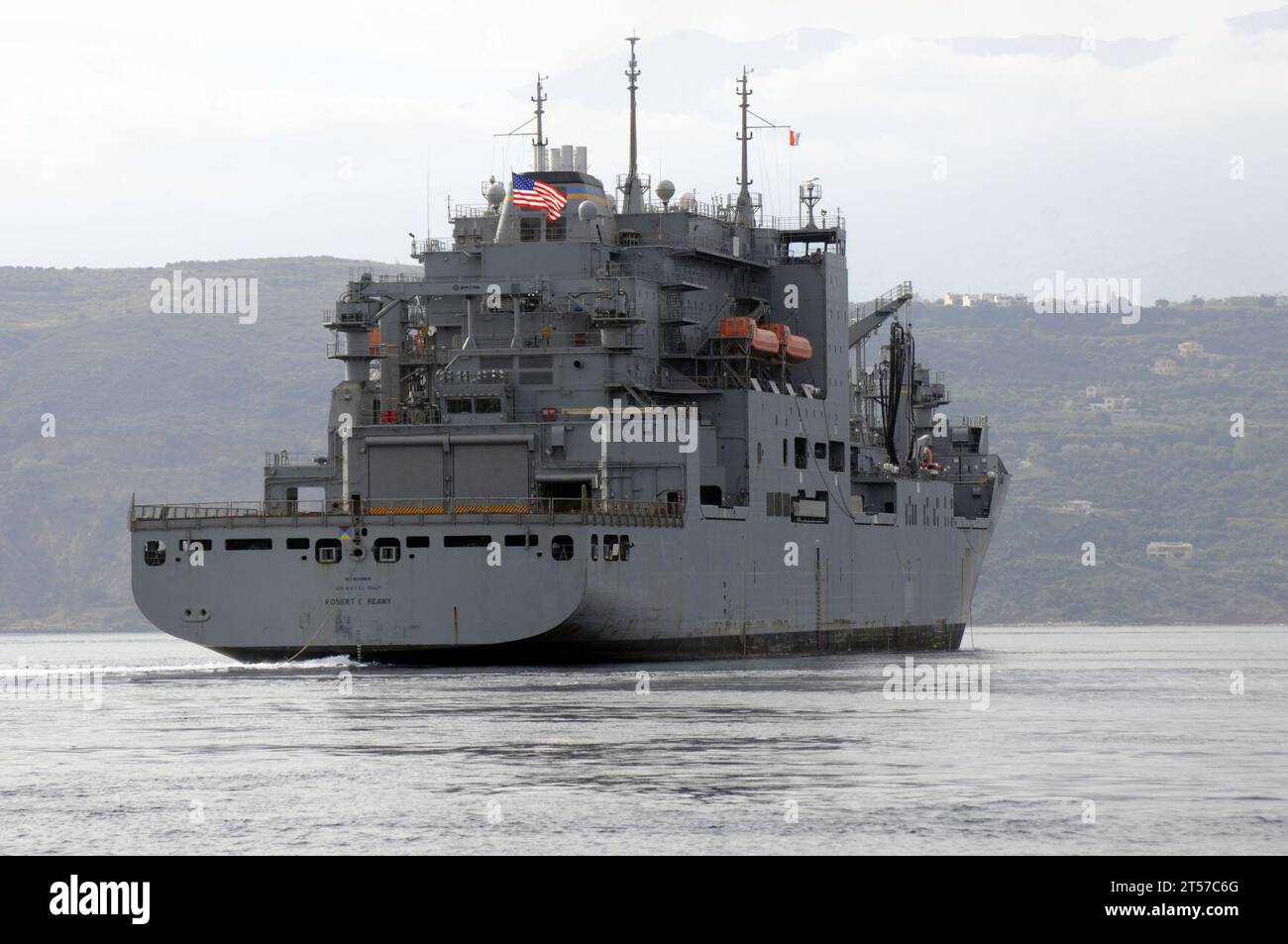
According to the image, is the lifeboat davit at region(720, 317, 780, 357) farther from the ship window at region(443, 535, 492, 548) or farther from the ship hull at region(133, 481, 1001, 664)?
the ship window at region(443, 535, 492, 548)

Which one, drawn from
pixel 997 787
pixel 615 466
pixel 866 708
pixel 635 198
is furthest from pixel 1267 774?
pixel 635 198

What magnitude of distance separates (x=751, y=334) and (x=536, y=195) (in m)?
7.77

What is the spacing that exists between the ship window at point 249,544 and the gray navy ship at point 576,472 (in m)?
0.06

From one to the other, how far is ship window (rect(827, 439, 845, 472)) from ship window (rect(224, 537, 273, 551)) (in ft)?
78.9

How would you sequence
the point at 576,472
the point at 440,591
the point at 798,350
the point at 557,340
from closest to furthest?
the point at 440,591
the point at 576,472
the point at 557,340
the point at 798,350

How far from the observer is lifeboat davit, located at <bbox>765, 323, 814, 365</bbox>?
74.4 metres

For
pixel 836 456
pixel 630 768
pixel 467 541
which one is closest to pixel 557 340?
pixel 467 541

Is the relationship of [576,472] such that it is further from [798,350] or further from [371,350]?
[798,350]

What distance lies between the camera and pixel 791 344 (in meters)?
75.5

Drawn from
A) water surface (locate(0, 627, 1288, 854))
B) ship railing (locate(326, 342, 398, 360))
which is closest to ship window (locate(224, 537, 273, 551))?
water surface (locate(0, 627, 1288, 854))

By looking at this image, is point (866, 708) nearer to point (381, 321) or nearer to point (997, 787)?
point (997, 787)

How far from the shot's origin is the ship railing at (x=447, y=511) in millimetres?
58812
